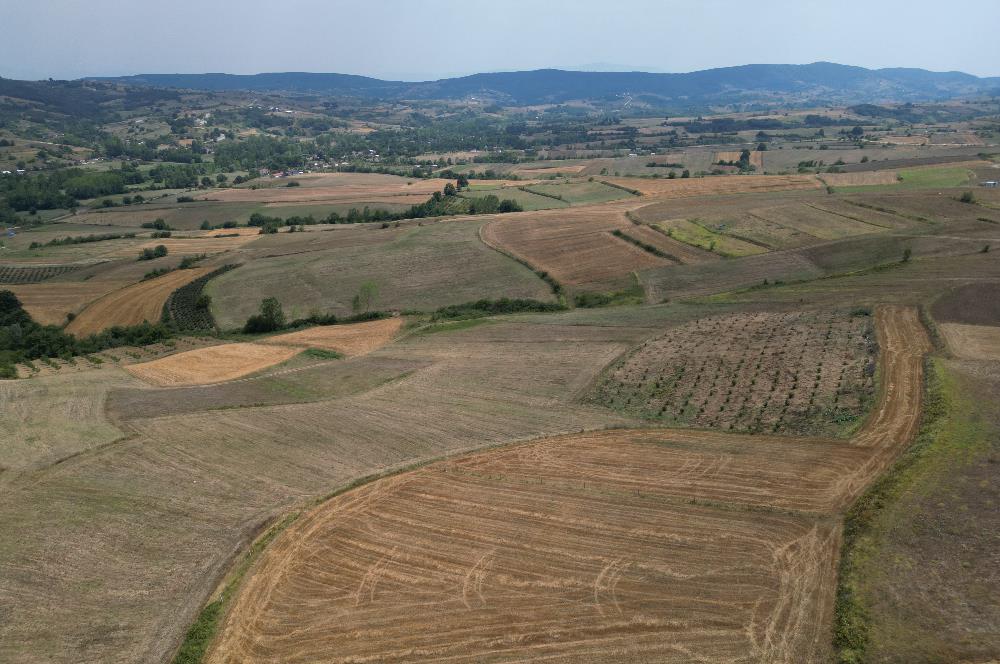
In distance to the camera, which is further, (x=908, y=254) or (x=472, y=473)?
(x=908, y=254)

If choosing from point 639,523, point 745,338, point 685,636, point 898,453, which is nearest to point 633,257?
point 745,338

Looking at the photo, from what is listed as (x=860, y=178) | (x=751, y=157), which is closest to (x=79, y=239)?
(x=860, y=178)

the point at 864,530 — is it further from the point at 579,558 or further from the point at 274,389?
the point at 274,389

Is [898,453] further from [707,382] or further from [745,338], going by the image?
[745,338]

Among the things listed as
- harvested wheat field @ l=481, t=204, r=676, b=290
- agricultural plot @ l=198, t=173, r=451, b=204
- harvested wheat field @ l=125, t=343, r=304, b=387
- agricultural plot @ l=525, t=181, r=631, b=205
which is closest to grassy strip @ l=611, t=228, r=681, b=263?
harvested wheat field @ l=481, t=204, r=676, b=290

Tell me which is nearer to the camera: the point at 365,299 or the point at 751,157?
the point at 365,299

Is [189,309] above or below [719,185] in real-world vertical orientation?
below
